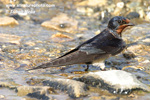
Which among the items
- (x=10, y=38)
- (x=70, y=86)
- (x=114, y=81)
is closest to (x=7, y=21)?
(x=10, y=38)

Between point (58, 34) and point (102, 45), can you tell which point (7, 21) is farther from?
point (102, 45)

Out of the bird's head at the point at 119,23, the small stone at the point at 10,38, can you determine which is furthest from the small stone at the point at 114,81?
the small stone at the point at 10,38

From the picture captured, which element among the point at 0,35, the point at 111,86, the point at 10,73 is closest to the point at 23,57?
the point at 10,73

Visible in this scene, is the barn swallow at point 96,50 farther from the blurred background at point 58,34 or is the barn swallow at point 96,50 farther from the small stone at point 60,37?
the small stone at point 60,37

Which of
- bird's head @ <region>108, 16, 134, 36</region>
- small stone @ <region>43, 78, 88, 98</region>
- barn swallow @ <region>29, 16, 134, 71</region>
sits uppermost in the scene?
bird's head @ <region>108, 16, 134, 36</region>

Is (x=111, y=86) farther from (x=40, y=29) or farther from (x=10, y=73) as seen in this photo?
(x=40, y=29)

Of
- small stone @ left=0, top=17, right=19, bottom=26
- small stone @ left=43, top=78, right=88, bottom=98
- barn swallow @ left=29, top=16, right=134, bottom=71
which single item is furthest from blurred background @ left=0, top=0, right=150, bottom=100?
barn swallow @ left=29, top=16, right=134, bottom=71

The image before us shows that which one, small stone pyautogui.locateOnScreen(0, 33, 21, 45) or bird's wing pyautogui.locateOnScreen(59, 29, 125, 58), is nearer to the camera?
bird's wing pyautogui.locateOnScreen(59, 29, 125, 58)

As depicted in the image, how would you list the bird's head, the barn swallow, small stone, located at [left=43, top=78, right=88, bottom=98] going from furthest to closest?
the bird's head, the barn swallow, small stone, located at [left=43, top=78, right=88, bottom=98]

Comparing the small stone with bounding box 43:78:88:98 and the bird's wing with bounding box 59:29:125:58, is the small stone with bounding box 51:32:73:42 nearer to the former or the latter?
the bird's wing with bounding box 59:29:125:58
